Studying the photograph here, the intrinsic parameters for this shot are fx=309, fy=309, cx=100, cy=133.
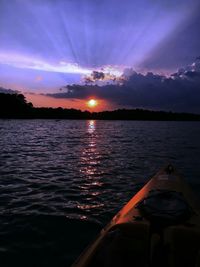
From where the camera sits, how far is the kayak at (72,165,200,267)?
5.47 m

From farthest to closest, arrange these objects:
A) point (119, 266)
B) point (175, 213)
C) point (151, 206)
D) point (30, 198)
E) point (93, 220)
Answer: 1. point (30, 198)
2. point (93, 220)
3. point (151, 206)
4. point (175, 213)
5. point (119, 266)

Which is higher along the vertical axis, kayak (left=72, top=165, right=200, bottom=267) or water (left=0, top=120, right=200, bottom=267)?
kayak (left=72, top=165, right=200, bottom=267)

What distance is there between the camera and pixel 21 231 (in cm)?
887

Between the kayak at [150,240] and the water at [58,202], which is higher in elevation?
the kayak at [150,240]

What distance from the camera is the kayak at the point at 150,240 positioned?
547cm

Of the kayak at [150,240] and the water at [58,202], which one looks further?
the water at [58,202]

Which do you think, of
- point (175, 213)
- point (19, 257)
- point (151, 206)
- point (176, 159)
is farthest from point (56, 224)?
point (176, 159)

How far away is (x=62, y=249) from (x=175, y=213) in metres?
3.14

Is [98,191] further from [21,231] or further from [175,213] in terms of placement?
[175,213]

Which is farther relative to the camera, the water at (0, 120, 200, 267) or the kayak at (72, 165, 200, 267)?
the water at (0, 120, 200, 267)

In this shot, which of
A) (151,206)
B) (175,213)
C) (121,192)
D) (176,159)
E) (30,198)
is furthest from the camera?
(176,159)

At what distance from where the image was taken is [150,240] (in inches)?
227

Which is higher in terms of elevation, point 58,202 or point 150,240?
point 150,240

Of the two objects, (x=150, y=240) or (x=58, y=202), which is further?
(x=58, y=202)
